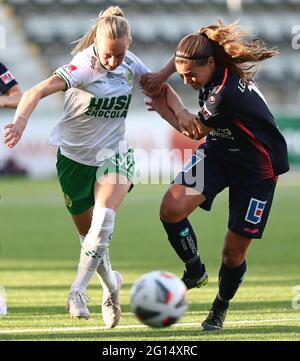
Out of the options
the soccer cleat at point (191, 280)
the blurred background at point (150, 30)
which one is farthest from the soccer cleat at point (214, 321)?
the blurred background at point (150, 30)

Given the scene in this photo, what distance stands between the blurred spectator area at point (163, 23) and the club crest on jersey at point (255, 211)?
30.3 metres

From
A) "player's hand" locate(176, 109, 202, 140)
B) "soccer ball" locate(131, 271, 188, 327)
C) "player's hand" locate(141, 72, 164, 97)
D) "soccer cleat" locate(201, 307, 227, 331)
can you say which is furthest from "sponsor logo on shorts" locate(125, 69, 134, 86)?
"soccer ball" locate(131, 271, 188, 327)

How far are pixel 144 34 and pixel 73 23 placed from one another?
298 centimetres

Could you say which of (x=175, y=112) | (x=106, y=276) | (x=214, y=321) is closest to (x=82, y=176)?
(x=106, y=276)

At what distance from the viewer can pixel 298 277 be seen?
10.6 metres

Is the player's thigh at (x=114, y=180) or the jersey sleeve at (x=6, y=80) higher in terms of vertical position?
the jersey sleeve at (x=6, y=80)

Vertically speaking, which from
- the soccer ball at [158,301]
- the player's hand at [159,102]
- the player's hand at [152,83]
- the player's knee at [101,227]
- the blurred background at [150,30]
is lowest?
the blurred background at [150,30]

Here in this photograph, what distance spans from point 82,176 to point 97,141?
315 mm

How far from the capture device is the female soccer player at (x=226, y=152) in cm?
692

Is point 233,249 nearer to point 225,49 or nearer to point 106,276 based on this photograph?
point 106,276

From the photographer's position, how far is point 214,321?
23.4 feet

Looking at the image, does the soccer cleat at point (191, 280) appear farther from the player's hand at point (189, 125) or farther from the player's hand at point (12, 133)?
the player's hand at point (12, 133)
